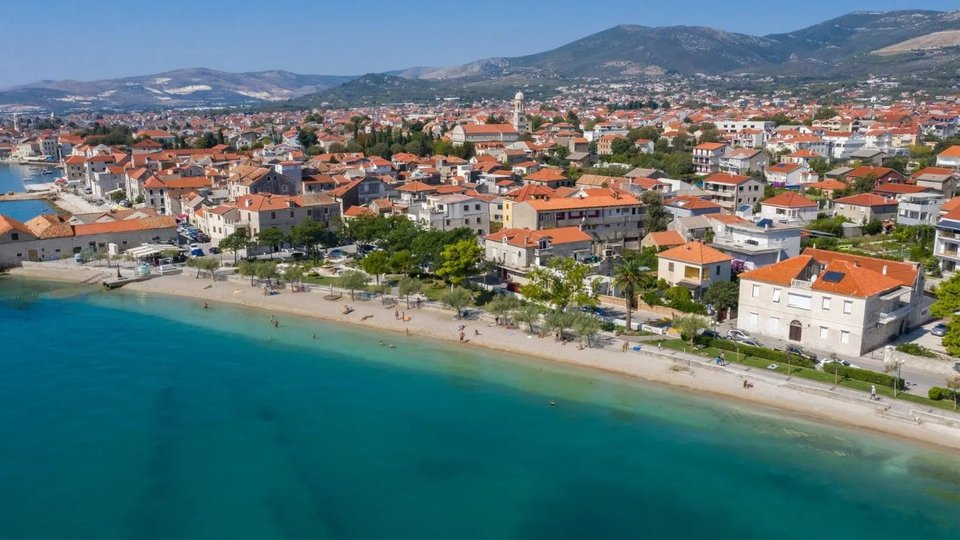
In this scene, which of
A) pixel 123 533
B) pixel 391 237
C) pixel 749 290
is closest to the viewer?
pixel 123 533

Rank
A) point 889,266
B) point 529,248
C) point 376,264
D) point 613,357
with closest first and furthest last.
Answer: point 613,357
point 889,266
point 376,264
point 529,248

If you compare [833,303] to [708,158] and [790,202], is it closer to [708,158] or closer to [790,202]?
[790,202]

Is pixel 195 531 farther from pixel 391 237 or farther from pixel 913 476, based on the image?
pixel 391 237

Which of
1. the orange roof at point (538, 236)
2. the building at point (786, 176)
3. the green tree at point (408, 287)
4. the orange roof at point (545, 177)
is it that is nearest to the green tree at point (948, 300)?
the orange roof at point (538, 236)

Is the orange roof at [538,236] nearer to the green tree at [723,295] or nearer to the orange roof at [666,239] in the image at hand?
the orange roof at [666,239]

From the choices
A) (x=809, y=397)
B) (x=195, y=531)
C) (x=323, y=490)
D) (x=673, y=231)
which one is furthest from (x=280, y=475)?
(x=673, y=231)

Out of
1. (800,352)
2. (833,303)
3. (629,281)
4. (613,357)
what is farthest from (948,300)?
(613,357)
